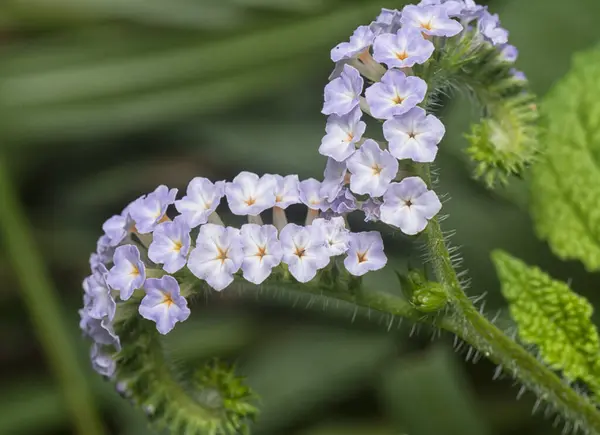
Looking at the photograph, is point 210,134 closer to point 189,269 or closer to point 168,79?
point 168,79

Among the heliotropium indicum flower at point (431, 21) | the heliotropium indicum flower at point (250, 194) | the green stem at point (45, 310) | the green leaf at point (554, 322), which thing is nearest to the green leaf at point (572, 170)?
the green leaf at point (554, 322)

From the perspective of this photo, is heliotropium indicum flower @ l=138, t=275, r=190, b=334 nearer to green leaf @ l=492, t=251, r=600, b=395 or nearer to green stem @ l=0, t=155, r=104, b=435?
green leaf @ l=492, t=251, r=600, b=395

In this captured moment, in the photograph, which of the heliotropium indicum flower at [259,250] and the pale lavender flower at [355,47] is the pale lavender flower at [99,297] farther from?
the pale lavender flower at [355,47]

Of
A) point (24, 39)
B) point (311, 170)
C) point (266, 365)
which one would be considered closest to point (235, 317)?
point (266, 365)

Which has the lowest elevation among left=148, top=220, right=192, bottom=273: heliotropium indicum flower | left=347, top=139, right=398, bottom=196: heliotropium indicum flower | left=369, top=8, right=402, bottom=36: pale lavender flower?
left=148, top=220, right=192, bottom=273: heliotropium indicum flower

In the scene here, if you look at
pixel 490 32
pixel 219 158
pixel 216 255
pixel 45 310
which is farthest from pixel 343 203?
pixel 219 158

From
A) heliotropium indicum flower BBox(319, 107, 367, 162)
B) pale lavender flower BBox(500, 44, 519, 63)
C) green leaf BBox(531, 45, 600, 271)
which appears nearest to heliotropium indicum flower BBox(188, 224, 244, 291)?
heliotropium indicum flower BBox(319, 107, 367, 162)
